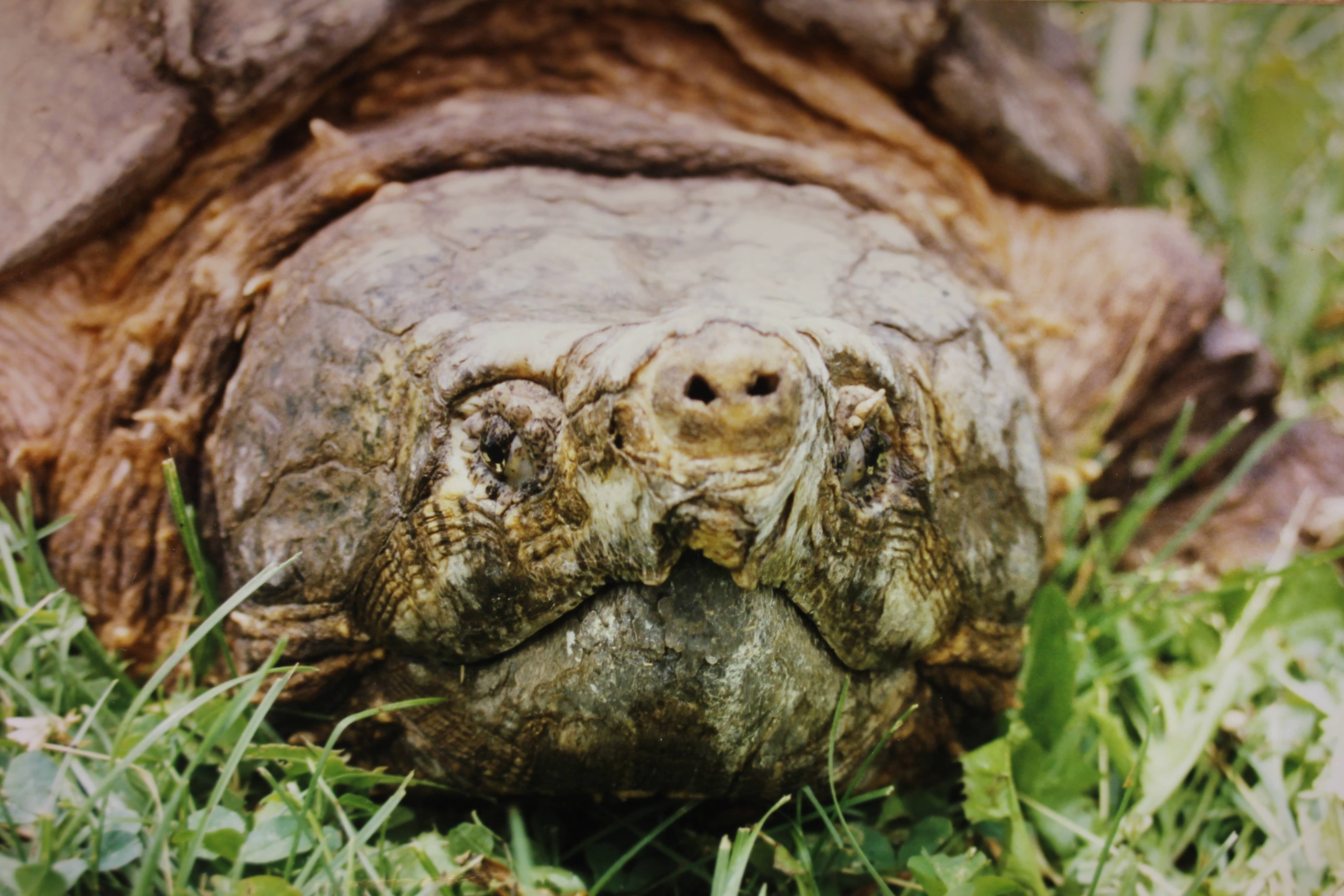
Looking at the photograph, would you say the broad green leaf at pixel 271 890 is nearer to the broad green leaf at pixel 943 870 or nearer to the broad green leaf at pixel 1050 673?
the broad green leaf at pixel 943 870

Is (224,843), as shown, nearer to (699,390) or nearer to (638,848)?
(638,848)

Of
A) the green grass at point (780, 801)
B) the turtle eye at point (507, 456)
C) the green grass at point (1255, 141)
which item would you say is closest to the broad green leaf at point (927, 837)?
the green grass at point (780, 801)

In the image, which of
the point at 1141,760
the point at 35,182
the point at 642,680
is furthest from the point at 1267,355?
the point at 35,182

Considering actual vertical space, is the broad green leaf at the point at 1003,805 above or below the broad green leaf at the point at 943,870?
below

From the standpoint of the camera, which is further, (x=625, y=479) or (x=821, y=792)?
(x=821, y=792)

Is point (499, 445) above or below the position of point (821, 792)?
above

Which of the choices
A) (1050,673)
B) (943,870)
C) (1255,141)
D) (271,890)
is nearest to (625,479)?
(271,890)
